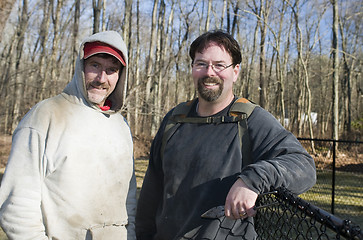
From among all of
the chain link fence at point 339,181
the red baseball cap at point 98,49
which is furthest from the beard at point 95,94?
the chain link fence at point 339,181

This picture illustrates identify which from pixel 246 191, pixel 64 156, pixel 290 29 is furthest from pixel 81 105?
pixel 290 29

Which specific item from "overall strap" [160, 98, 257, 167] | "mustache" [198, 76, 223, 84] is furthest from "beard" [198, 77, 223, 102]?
"overall strap" [160, 98, 257, 167]

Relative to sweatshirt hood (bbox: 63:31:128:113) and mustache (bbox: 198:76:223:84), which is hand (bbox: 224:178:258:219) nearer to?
mustache (bbox: 198:76:223:84)

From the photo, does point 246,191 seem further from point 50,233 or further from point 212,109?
point 50,233

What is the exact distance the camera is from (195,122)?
2.15m

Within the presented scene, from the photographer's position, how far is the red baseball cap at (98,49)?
2.05 meters

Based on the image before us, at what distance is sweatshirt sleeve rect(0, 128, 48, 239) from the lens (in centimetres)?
164

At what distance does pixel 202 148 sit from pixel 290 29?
28.6 meters

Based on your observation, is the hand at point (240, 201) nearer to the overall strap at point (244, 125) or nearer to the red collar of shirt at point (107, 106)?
the overall strap at point (244, 125)

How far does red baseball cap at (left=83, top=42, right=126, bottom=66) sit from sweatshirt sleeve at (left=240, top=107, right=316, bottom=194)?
0.96 metres

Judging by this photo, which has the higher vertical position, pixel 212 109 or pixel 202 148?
pixel 212 109

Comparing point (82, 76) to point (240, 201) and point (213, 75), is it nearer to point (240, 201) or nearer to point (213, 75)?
point (213, 75)

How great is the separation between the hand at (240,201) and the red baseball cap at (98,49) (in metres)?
1.17

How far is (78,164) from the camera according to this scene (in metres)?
1.89
